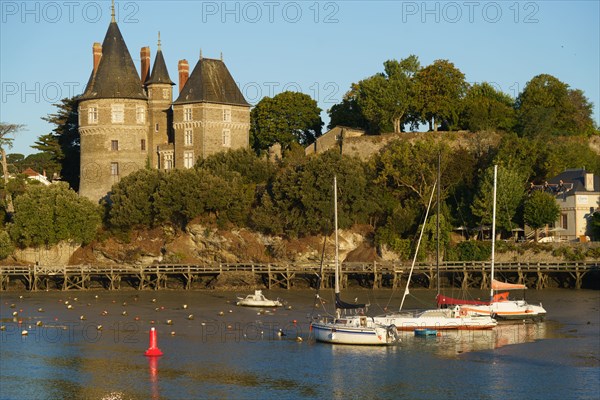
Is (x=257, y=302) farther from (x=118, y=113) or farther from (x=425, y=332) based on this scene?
(x=118, y=113)

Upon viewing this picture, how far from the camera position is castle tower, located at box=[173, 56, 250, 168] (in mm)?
82750

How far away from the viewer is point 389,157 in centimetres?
7675

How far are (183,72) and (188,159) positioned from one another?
7948 mm

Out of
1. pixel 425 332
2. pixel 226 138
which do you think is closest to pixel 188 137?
pixel 226 138

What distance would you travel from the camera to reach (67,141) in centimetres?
9500

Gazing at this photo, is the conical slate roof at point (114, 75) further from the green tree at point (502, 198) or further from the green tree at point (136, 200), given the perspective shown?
the green tree at point (502, 198)

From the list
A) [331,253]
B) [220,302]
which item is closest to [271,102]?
[331,253]

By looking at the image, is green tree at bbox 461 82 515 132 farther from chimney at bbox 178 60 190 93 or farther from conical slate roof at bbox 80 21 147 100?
conical slate roof at bbox 80 21 147 100

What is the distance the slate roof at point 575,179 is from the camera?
238ft

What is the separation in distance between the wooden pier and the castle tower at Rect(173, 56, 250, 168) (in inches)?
504

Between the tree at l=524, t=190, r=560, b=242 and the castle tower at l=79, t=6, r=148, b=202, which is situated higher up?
the castle tower at l=79, t=6, r=148, b=202

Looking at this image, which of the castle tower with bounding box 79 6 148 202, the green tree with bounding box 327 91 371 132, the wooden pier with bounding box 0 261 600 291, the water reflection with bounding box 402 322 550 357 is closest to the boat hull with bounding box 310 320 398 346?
the water reflection with bounding box 402 322 550 357

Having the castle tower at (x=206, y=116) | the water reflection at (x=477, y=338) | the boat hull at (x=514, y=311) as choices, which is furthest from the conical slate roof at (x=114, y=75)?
the water reflection at (x=477, y=338)

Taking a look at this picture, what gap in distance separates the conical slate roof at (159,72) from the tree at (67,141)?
10798mm
